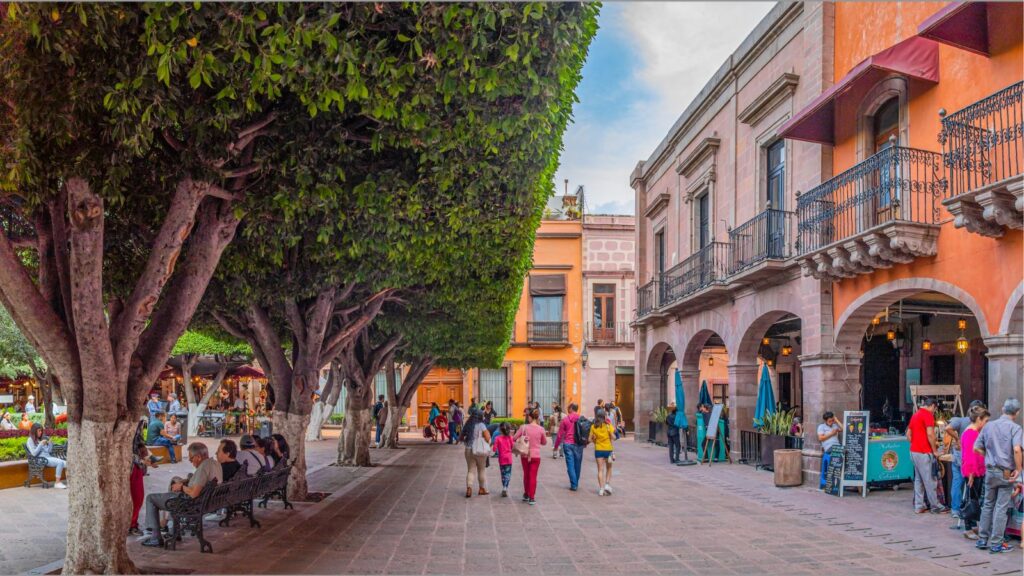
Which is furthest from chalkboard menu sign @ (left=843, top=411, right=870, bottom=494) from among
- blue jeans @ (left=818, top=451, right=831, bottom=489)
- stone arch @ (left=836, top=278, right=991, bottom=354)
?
stone arch @ (left=836, top=278, right=991, bottom=354)

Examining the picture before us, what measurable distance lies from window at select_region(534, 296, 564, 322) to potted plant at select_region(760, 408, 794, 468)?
74.1ft

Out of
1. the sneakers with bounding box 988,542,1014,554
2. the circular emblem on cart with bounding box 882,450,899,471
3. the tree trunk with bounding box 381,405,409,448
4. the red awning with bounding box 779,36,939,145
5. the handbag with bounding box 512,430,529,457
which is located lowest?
the tree trunk with bounding box 381,405,409,448

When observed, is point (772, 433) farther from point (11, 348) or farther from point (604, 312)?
point (11, 348)

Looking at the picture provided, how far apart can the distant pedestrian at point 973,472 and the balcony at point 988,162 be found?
2.42 m

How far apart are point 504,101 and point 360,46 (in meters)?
1.57

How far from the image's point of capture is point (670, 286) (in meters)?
24.2

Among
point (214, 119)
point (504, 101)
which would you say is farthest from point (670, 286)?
point (214, 119)

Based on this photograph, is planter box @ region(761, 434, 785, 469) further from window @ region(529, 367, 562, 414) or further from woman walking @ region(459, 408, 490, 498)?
window @ region(529, 367, 562, 414)

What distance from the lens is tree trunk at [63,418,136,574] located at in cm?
718

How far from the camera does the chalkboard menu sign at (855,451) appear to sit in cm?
1338

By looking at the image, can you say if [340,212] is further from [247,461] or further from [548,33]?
[247,461]

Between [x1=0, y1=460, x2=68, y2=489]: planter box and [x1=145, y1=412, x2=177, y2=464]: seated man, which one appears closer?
[x1=0, y1=460, x2=68, y2=489]: planter box

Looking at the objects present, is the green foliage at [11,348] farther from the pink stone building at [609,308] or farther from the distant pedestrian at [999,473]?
the distant pedestrian at [999,473]

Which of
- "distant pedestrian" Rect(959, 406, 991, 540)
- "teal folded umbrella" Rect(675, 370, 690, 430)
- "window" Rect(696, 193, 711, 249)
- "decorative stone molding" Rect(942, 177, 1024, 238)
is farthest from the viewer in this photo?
"window" Rect(696, 193, 711, 249)
